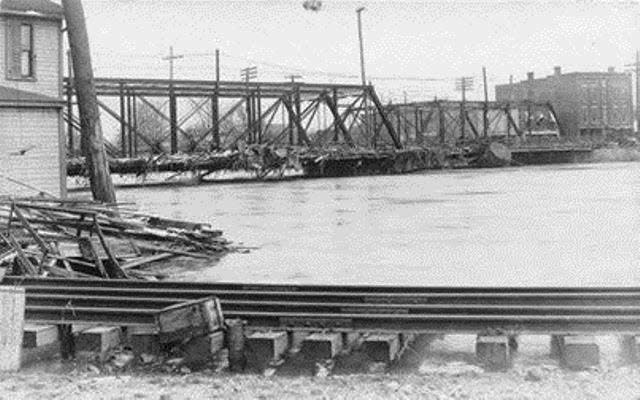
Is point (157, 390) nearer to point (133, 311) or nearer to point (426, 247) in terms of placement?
point (133, 311)

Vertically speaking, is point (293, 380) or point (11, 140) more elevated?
point (11, 140)

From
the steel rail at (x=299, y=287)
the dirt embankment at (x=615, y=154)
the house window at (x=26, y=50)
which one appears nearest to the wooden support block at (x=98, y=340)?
the steel rail at (x=299, y=287)

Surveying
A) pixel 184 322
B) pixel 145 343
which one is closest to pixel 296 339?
pixel 184 322

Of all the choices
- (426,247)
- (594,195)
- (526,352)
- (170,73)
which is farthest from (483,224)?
(170,73)

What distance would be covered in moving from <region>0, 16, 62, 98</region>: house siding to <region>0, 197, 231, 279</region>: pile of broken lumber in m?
8.09

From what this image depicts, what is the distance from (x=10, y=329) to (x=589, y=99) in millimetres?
106661

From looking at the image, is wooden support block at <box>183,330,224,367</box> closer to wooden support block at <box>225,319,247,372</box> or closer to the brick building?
wooden support block at <box>225,319,247,372</box>

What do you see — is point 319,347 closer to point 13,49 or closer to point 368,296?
point 368,296

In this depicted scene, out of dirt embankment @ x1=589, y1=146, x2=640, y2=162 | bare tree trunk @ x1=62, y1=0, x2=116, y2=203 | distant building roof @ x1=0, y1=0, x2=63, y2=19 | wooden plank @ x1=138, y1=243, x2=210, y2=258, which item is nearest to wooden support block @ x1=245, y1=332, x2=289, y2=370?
wooden plank @ x1=138, y1=243, x2=210, y2=258

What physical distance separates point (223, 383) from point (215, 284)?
3.20 m

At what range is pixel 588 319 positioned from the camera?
6.42m

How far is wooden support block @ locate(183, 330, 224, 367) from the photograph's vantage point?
6.25 m

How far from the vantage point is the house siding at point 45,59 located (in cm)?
2180

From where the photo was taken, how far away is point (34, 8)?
72.2ft
